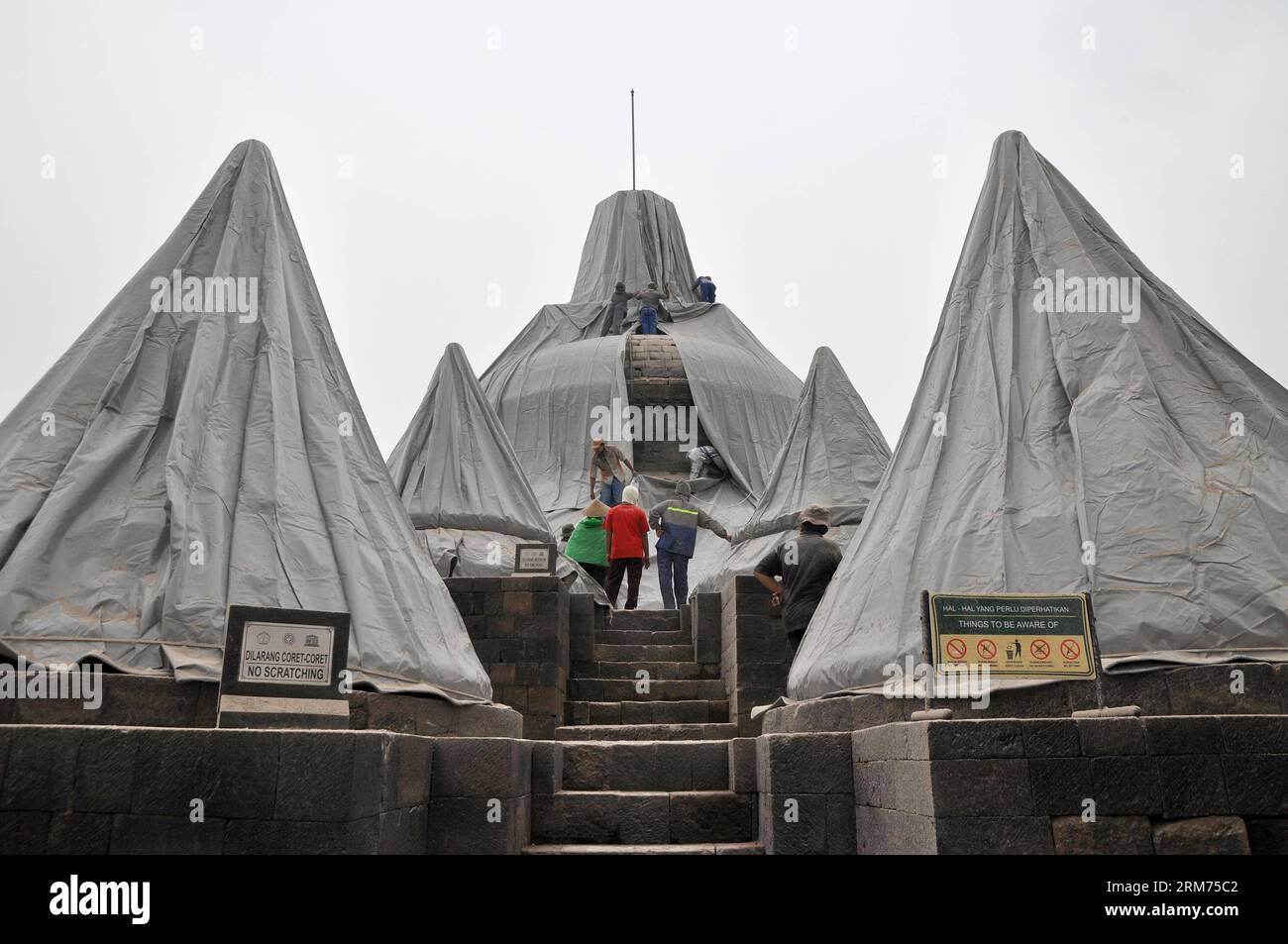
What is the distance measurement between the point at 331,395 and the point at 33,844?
3.30m

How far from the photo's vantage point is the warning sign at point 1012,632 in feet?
12.6

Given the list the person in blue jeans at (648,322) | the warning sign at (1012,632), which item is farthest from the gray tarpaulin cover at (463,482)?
the person in blue jeans at (648,322)

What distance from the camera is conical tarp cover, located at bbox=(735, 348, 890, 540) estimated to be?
10.7 m

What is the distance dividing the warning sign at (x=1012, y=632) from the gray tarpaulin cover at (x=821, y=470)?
6226mm

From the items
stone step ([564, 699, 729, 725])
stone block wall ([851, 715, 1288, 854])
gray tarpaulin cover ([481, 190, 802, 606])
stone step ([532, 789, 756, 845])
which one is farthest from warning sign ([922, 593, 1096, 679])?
gray tarpaulin cover ([481, 190, 802, 606])

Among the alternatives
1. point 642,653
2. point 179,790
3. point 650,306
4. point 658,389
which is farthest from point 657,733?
point 650,306

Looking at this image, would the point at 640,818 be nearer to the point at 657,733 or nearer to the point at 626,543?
the point at 657,733

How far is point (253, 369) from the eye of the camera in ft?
18.2

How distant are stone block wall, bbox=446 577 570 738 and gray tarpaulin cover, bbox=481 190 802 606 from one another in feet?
18.4

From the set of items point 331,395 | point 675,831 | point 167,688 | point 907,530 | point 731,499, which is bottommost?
point 675,831

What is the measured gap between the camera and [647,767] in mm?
5484

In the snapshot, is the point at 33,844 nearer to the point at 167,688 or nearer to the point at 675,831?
the point at 167,688

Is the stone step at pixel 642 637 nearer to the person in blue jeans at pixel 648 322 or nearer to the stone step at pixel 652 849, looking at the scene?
the stone step at pixel 652 849
